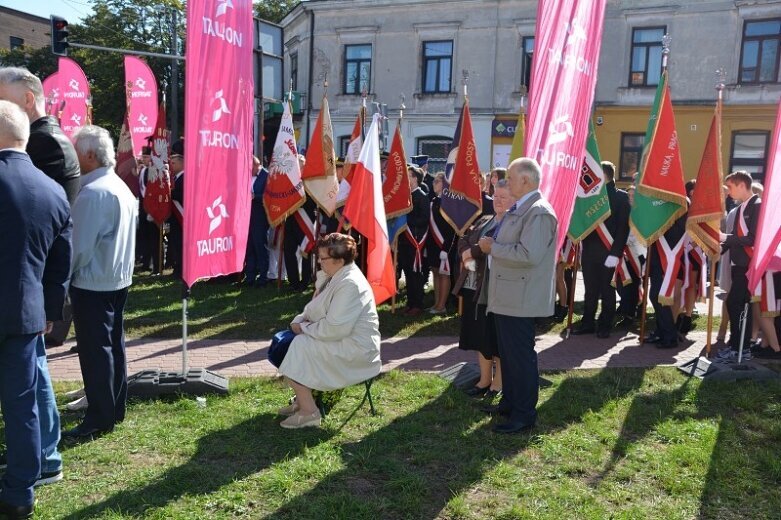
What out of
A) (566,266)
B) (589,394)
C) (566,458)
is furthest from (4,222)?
(566,266)

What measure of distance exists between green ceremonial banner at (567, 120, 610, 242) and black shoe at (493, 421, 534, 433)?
11.7ft

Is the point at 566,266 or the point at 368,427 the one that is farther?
the point at 566,266

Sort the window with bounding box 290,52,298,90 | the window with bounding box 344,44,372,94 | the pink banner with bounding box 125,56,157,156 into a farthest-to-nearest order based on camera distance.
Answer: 1. the window with bounding box 290,52,298,90
2. the window with bounding box 344,44,372,94
3. the pink banner with bounding box 125,56,157,156

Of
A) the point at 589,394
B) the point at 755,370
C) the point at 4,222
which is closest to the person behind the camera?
the point at 4,222

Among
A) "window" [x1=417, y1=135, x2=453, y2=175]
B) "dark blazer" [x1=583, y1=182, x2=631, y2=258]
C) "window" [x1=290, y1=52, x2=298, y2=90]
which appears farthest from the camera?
"window" [x1=290, y1=52, x2=298, y2=90]

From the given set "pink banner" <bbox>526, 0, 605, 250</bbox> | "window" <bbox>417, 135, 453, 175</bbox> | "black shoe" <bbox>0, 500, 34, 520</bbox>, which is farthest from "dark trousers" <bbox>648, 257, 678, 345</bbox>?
"window" <bbox>417, 135, 453, 175</bbox>

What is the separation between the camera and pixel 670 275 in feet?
26.7

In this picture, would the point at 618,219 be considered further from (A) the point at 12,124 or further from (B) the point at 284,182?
(A) the point at 12,124

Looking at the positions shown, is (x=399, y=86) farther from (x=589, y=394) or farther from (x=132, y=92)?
(x=589, y=394)

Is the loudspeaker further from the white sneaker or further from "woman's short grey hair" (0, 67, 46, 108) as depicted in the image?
"woman's short grey hair" (0, 67, 46, 108)

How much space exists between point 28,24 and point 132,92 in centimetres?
5958

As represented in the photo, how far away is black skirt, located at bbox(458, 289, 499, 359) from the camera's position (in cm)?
613

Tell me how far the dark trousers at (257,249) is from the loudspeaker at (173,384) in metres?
5.51

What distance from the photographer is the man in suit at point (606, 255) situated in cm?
855
